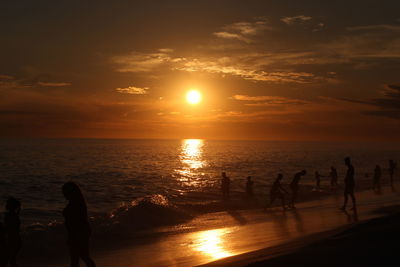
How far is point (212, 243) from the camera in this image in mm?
12227

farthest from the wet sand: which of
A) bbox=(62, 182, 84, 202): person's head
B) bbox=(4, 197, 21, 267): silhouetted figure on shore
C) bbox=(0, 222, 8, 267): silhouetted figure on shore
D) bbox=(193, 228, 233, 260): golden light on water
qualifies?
bbox=(62, 182, 84, 202): person's head

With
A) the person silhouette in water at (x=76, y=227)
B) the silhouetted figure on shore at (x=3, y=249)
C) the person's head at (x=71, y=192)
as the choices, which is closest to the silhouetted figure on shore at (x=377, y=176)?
the person silhouette in water at (x=76, y=227)

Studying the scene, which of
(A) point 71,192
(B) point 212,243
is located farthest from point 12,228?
(B) point 212,243

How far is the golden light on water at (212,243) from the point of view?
10.7 metres

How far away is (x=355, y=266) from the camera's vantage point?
711 centimetres

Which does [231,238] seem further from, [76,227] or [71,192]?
[71,192]

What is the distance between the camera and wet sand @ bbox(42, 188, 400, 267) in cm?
1032

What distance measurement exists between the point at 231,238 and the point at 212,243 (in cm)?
92

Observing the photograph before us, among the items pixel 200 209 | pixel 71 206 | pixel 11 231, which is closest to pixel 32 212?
pixel 200 209

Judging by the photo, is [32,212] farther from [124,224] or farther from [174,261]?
[174,261]

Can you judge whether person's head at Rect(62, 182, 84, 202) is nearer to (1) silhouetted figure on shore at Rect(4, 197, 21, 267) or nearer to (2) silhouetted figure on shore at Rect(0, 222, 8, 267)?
(2) silhouetted figure on shore at Rect(0, 222, 8, 267)

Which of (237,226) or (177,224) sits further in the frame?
(177,224)

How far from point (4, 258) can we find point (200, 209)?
Answer: 616 inches

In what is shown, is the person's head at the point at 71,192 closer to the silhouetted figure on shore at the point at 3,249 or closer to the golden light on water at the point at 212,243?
the silhouetted figure on shore at the point at 3,249
